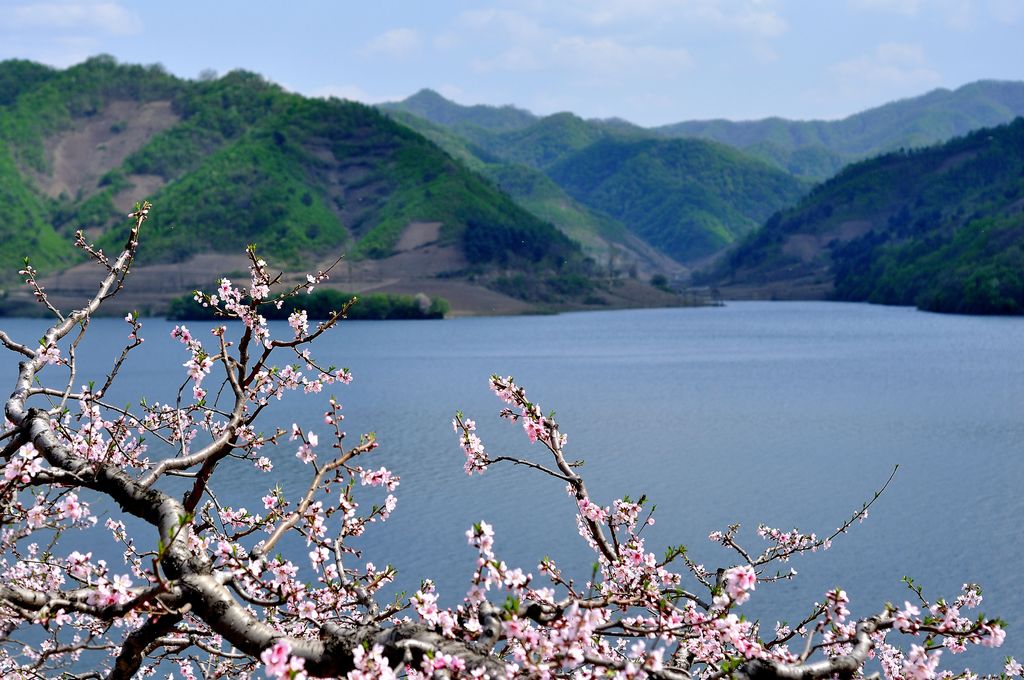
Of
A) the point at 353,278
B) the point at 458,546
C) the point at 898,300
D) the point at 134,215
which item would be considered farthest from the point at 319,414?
the point at 898,300

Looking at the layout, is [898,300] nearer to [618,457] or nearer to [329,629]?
[618,457]

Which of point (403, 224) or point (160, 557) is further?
point (403, 224)

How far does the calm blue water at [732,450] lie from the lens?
2653cm

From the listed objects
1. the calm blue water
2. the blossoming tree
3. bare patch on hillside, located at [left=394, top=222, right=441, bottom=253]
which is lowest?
the calm blue water

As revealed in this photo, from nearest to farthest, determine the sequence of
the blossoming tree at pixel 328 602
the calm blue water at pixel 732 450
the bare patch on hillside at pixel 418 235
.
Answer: the blossoming tree at pixel 328 602 < the calm blue water at pixel 732 450 < the bare patch on hillside at pixel 418 235

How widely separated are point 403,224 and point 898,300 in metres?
89.8

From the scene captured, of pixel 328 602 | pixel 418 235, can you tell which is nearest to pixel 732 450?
pixel 328 602

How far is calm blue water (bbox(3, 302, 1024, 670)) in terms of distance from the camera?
26.5m

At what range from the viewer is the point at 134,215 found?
741cm

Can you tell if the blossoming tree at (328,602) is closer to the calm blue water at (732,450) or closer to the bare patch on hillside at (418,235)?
the calm blue water at (732,450)

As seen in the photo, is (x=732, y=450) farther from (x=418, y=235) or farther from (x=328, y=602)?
(x=418, y=235)

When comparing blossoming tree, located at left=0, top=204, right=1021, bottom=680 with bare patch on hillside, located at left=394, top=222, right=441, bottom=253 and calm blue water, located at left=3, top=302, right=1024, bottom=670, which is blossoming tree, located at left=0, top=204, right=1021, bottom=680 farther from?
bare patch on hillside, located at left=394, top=222, right=441, bottom=253

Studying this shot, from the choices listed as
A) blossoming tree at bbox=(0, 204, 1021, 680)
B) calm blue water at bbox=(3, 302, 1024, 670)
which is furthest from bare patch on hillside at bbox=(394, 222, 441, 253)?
blossoming tree at bbox=(0, 204, 1021, 680)

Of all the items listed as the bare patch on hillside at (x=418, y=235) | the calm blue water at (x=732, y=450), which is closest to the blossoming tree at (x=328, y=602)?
the calm blue water at (x=732, y=450)
